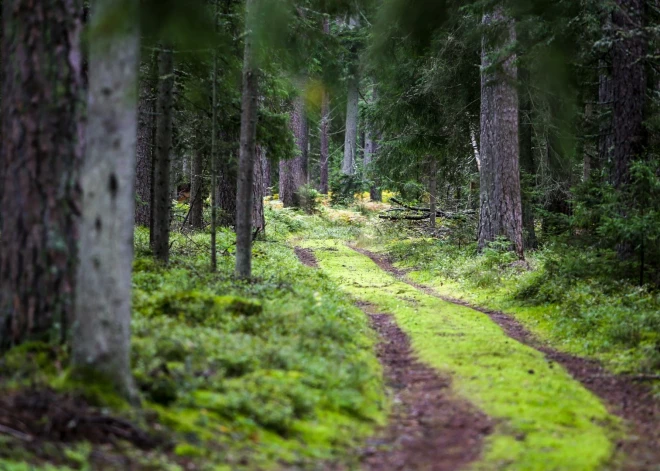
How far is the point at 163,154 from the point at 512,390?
7.90 metres

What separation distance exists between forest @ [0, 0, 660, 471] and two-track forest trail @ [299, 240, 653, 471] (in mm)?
39

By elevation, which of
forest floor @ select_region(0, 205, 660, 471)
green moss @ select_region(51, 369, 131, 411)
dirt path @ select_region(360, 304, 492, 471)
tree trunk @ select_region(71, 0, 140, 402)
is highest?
tree trunk @ select_region(71, 0, 140, 402)

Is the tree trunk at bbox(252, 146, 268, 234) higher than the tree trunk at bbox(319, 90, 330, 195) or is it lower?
lower

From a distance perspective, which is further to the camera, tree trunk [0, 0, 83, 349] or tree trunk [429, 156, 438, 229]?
tree trunk [429, 156, 438, 229]

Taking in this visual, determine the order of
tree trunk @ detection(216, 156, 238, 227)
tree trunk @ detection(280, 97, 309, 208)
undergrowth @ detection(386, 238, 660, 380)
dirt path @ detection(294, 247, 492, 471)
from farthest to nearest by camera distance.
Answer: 1. tree trunk @ detection(280, 97, 309, 208)
2. tree trunk @ detection(216, 156, 238, 227)
3. undergrowth @ detection(386, 238, 660, 380)
4. dirt path @ detection(294, 247, 492, 471)

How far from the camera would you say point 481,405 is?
7438mm

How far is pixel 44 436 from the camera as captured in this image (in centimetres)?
463

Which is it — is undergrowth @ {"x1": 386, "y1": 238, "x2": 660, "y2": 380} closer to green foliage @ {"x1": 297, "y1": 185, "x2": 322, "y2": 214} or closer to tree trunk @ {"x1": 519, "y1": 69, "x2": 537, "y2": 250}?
tree trunk @ {"x1": 519, "y1": 69, "x2": 537, "y2": 250}

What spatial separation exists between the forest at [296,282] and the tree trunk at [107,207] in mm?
17

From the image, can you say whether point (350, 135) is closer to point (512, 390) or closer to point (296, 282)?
point (296, 282)

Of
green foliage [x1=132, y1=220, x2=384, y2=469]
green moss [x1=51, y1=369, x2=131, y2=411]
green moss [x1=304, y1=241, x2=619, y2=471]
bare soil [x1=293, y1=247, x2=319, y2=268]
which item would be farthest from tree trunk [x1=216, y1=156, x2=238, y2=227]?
green moss [x1=51, y1=369, x2=131, y2=411]

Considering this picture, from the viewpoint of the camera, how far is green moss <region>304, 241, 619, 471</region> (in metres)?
6.02

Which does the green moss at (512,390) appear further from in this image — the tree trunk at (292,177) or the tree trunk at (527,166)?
the tree trunk at (292,177)

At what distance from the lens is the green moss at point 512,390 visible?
602 cm
